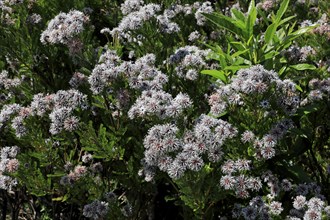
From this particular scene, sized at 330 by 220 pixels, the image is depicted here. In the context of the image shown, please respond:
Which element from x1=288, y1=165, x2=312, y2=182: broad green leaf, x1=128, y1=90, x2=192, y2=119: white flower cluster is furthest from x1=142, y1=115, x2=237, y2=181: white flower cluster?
x1=288, y1=165, x2=312, y2=182: broad green leaf

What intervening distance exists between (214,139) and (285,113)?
62 centimetres

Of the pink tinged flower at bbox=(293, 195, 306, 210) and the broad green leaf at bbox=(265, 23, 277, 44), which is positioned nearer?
the pink tinged flower at bbox=(293, 195, 306, 210)

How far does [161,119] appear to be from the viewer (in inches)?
137

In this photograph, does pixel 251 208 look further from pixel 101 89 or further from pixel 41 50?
A: pixel 41 50

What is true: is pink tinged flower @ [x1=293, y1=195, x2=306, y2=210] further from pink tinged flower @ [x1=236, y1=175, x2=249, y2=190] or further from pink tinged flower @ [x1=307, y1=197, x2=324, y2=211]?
pink tinged flower @ [x1=236, y1=175, x2=249, y2=190]

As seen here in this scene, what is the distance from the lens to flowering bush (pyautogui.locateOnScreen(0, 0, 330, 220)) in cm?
347

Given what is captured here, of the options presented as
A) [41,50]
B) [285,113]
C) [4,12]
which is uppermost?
[4,12]

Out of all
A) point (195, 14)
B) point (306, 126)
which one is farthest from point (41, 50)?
point (306, 126)

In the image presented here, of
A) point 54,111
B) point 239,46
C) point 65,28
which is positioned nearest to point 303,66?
point 239,46

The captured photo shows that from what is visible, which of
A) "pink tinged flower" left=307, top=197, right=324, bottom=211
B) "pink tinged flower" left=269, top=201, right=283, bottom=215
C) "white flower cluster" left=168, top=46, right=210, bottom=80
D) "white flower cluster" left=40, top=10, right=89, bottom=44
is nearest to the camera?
"pink tinged flower" left=307, top=197, right=324, bottom=211

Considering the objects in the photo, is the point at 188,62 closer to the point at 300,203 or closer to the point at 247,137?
the point at 247,137

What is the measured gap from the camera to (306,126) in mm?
4543

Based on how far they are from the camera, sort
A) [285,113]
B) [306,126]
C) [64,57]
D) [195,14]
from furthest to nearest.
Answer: [195,14] < [64,57] < [306,126] < [285,113]

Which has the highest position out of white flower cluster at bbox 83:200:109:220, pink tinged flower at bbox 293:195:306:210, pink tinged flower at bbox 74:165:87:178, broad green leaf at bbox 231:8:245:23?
broad green leaf at bbox 231:8:245:23
